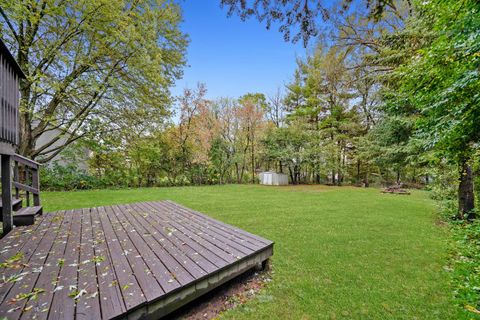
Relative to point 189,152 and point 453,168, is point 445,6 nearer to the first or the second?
point 453,168

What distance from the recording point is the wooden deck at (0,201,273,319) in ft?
4.85

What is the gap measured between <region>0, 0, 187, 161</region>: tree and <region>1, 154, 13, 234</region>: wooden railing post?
3.64 metres

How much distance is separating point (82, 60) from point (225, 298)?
8.14 m

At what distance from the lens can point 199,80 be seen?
42.4 ft

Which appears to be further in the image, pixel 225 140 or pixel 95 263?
pixel 225 140

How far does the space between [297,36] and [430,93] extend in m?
2.62

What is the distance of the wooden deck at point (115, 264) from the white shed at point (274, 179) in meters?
11.0

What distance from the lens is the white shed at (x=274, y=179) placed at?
14203 mm

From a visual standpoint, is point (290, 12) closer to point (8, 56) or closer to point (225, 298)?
point (225, 298)

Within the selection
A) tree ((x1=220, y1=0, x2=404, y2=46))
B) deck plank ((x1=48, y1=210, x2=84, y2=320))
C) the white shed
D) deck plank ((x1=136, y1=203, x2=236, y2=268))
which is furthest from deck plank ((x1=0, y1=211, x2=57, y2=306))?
the white shed

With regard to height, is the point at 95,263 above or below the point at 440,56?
below

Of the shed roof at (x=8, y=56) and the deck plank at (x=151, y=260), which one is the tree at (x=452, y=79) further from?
the shed roof at (x=8, y=56)

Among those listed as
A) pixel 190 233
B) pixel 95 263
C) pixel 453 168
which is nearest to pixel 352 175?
pixel 453 168

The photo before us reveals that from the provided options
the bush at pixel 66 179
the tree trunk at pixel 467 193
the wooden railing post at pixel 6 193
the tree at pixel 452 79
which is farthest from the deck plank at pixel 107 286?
the bush at pixel 66 179
